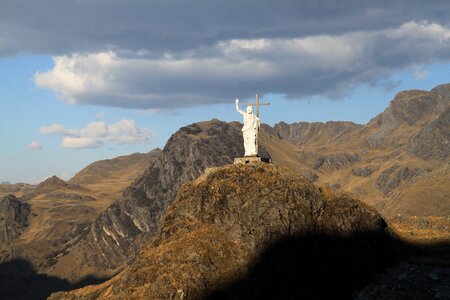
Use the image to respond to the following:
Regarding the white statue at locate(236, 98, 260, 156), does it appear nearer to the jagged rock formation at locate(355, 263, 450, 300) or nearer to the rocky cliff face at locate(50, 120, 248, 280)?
the jagged rock formation at locate(355, 263, 450, 300)

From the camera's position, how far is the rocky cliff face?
167250mm

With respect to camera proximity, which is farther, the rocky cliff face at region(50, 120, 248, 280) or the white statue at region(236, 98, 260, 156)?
the rocky cliff face at region(50, 120, 248, 280)

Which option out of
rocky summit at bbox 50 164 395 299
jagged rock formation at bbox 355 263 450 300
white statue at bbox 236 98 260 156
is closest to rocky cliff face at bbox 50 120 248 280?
rocky summit at bbox 50 164 395 299

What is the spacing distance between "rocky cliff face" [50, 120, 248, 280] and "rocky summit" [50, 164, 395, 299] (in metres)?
109

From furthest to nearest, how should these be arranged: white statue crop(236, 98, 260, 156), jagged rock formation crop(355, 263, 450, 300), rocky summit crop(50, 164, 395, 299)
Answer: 1. white statue crop(236, 98, 260, 156)
2. rocky summit crop(50, 164, 395, 299)
3. jagged rock formation crop(355, 263, 450, 300)

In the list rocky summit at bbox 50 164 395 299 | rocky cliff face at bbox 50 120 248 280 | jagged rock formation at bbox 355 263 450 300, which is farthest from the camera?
rocky cliff face at bbox 50 120 248 280

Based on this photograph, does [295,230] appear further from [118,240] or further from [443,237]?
[118,240]

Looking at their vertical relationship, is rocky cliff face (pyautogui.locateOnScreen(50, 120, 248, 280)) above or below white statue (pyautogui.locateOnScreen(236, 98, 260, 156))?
below

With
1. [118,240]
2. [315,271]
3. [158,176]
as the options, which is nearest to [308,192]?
[315,271]

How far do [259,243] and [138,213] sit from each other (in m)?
137

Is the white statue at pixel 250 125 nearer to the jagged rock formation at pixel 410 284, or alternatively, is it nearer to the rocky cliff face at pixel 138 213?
the jagged rock formation at pixel 410 284

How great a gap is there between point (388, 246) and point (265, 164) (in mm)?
14679

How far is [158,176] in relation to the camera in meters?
194

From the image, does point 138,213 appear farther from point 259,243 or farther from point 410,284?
point 410,284
